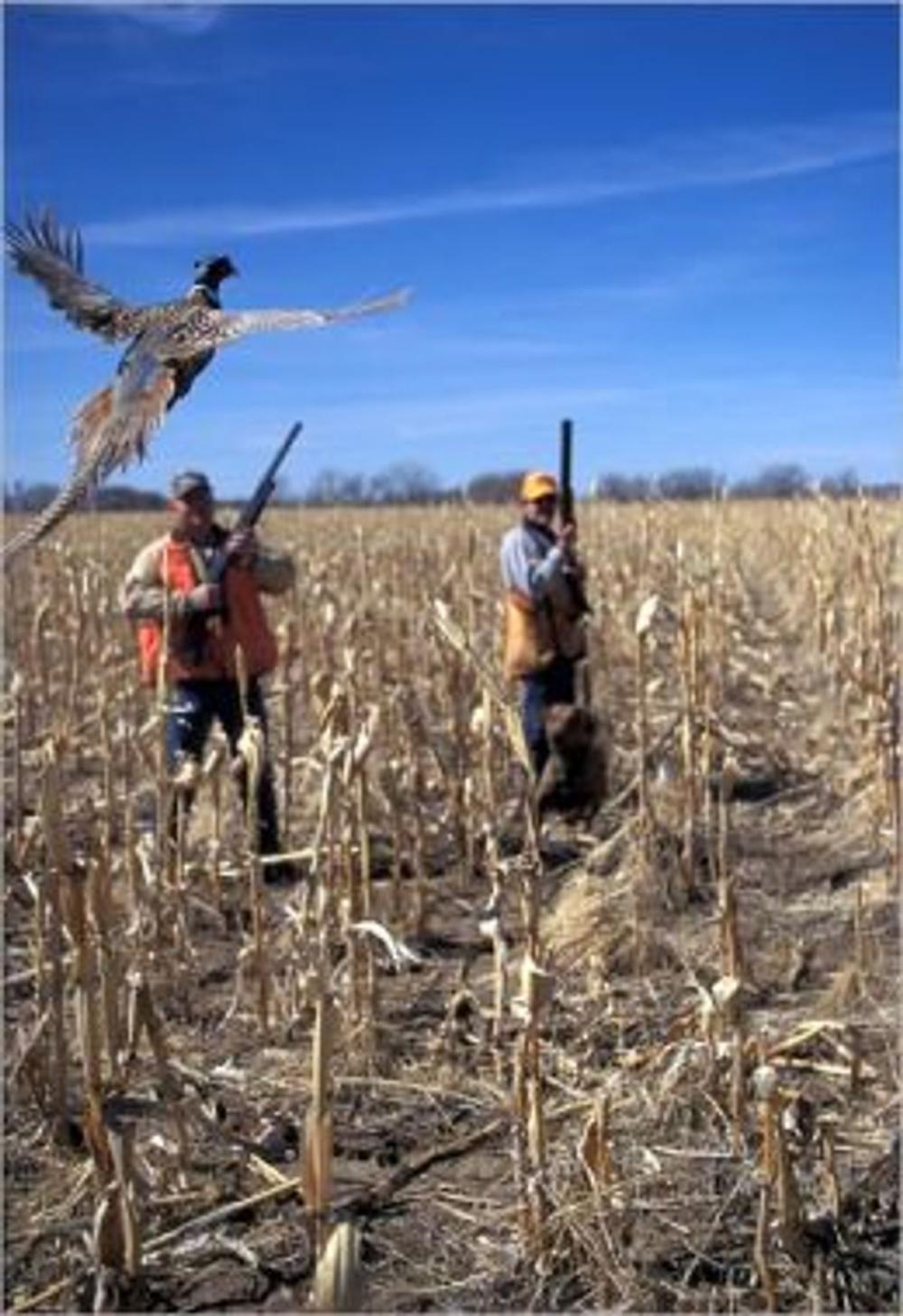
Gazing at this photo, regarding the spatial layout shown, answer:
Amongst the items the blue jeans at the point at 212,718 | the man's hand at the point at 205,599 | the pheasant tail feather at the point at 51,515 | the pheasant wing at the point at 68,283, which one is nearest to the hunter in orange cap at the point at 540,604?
the blue jeans at the point at 212,718

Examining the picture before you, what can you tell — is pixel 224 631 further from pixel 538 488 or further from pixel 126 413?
pixel 126 413

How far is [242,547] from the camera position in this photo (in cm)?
664

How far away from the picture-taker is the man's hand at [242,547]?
6492mm

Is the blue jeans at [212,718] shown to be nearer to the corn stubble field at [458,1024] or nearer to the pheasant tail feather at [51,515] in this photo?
the corn stubble field at [458,1024]

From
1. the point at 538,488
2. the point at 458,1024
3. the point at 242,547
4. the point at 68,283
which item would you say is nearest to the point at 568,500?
the point at 538,488

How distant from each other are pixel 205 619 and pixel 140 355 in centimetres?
487

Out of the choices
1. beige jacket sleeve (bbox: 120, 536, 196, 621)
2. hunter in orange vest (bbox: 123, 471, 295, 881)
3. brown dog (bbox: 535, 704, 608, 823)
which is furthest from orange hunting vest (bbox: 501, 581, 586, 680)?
beige jacket sleeve (bbox: 120, 536, 196, 621)

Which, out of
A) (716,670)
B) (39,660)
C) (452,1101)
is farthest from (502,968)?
(716,670)

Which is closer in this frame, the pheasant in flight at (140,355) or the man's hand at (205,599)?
the pheasant in flight at (140,355)

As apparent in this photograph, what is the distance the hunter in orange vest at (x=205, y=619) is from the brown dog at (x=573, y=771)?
1276 millimetres

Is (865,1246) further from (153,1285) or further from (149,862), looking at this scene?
(149,862)

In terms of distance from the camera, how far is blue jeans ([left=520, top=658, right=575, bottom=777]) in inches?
300

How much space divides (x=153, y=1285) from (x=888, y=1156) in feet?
5.03

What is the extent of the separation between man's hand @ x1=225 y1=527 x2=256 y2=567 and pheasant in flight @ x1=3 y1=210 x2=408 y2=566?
13.8 feet
